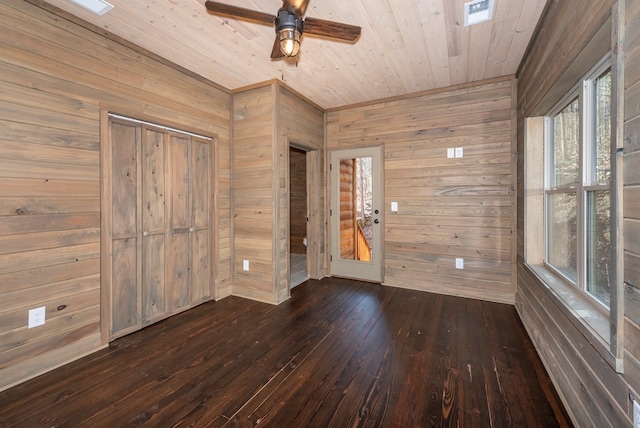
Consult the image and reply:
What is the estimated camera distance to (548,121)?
2535 mm

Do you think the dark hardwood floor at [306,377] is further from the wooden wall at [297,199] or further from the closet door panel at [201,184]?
the wooden wall at [297,199]

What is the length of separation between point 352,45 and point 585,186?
2.13 meters

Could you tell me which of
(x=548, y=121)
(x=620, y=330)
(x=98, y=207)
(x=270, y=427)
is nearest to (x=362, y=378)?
(x=270, y=427)

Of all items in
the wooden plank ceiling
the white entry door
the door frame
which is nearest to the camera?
the wooden plank ceiling

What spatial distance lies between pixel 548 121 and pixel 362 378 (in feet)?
9.33

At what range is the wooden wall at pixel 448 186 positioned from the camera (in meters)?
3.27

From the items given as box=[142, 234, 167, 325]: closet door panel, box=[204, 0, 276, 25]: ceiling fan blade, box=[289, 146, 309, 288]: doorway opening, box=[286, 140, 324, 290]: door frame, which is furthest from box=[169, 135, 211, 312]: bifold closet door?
box=[289, 146, 309, 288]: doorway opening

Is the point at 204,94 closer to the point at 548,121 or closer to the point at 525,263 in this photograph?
the point at 548,121

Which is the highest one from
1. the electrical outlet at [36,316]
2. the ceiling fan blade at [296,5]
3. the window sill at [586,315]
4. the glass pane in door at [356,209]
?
the ceiling fan blade at [296,5]

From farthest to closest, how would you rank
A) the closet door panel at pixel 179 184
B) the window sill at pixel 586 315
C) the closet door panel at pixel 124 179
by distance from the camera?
the closet door panel at pixel 179 184, the closet door panel at pixel 124 179, the window sill at pixel 586 315

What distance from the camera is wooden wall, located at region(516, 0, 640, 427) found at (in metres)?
1.05

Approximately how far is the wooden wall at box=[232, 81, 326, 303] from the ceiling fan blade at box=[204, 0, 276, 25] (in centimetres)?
154

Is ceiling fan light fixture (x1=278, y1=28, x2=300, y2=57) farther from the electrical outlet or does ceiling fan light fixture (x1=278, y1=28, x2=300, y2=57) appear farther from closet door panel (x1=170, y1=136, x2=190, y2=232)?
the electrical outlet

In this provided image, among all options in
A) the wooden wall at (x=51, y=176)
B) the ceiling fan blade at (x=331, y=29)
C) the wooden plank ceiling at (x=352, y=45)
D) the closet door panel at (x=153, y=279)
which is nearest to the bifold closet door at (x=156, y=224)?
the closet door panel at (x=153, y=279)
